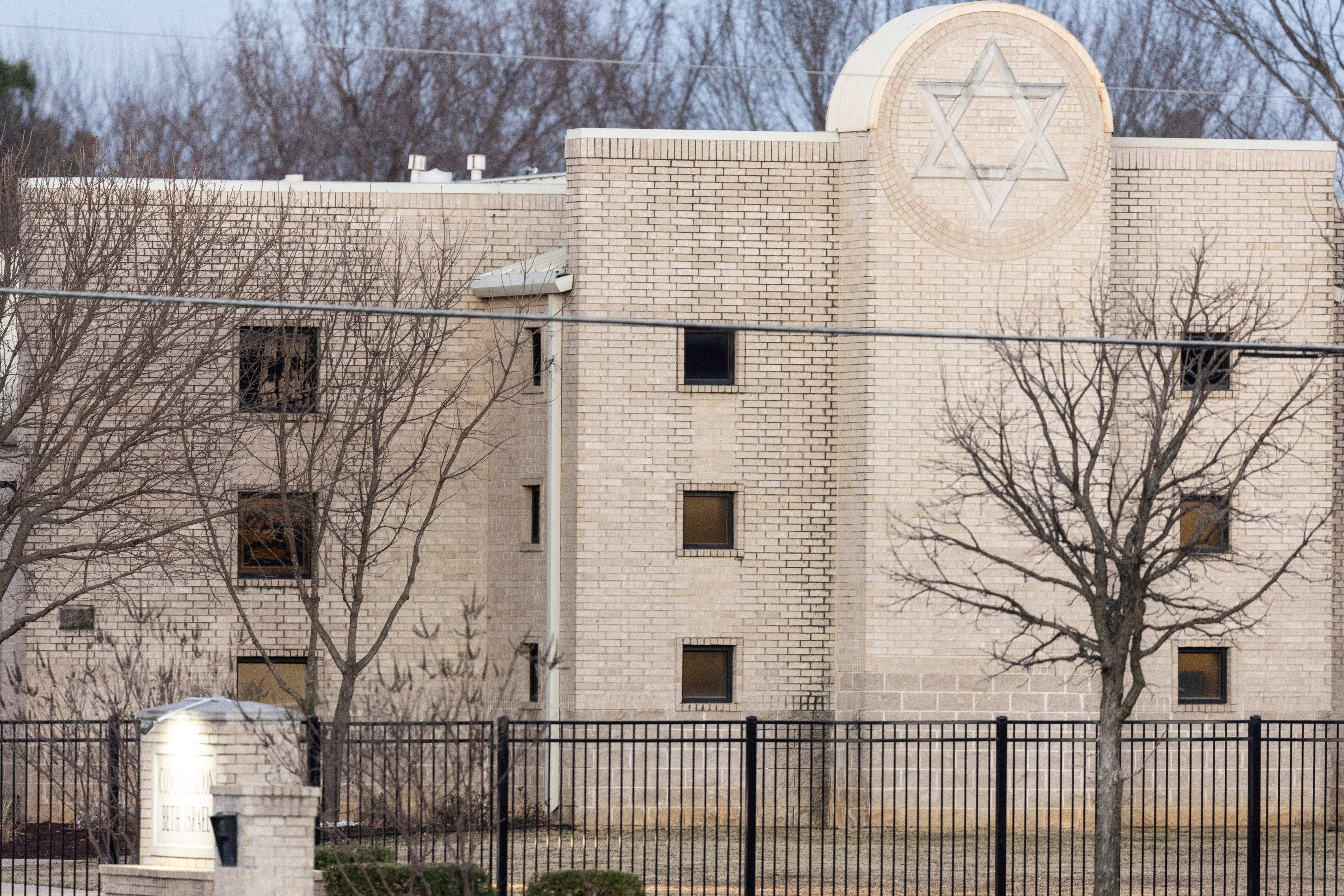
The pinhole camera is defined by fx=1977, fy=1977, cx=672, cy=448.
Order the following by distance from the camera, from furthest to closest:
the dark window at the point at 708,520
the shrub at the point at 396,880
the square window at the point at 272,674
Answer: the square window at the point at 272,674
the dark window at the point at 708,520
the shrub at the point at 396,880

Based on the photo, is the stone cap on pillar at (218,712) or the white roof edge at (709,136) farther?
the white roof edge at (709,136)

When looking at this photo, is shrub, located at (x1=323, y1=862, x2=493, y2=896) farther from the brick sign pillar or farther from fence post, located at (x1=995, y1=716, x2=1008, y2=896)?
fence post, located at (x1=995, y1=716, x2=1008, y2=896)

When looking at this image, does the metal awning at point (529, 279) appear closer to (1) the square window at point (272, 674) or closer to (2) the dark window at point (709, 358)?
(2) the dark window at point (709, 358)

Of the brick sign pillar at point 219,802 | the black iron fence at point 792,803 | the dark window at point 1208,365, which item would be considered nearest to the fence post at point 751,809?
the black iron fence at point 792,803

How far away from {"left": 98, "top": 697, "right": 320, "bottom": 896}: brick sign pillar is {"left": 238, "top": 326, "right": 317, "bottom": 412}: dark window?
26.4 feet

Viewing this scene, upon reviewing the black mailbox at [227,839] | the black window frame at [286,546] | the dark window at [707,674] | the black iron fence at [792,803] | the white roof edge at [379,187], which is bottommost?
the black iron fence at [792,803]

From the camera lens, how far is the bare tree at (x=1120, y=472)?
19609 mm

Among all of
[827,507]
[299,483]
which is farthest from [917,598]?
[299,483]

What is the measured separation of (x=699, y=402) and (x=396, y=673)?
1070 cm

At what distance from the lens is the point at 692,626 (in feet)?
82.3

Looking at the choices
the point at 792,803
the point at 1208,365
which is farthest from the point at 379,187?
the point at 1208,365

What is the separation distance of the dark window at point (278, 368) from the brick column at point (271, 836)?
371 inches

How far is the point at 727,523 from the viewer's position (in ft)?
83.9

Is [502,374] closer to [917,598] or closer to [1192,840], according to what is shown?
[917,598]
